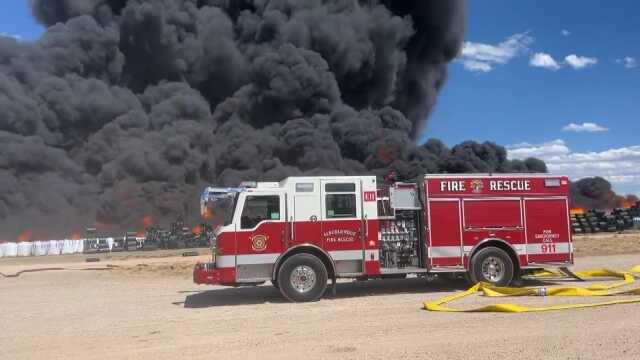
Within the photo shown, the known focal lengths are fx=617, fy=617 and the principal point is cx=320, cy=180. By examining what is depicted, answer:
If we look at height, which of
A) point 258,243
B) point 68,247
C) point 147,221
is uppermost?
point 147,221

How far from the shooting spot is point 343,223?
11430mm

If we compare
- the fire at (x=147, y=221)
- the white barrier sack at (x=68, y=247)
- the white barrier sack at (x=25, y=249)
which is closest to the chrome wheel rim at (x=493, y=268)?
the white barrier sack at (x=68, y=247)

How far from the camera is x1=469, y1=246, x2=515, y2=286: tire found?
12.0 metres

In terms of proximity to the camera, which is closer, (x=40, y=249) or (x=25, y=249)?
(x=25, y=249)

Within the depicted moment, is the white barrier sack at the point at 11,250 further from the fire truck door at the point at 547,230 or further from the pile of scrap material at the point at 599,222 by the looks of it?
the pile of scrap material at the point at 599,222

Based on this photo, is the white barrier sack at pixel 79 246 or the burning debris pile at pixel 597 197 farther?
the burning debris pile at pixel 597 197

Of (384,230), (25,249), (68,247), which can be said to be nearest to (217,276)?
(384,230)

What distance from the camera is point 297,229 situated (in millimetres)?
11289

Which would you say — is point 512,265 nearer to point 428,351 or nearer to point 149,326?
point 428,351

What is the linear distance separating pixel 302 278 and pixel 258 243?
1.02 metres

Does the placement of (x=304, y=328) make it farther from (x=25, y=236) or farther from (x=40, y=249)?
(x=25, y=236)

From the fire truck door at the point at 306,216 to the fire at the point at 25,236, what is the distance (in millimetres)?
35495

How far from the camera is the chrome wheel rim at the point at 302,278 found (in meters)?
11.2

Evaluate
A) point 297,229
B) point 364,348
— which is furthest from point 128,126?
point 364,348
